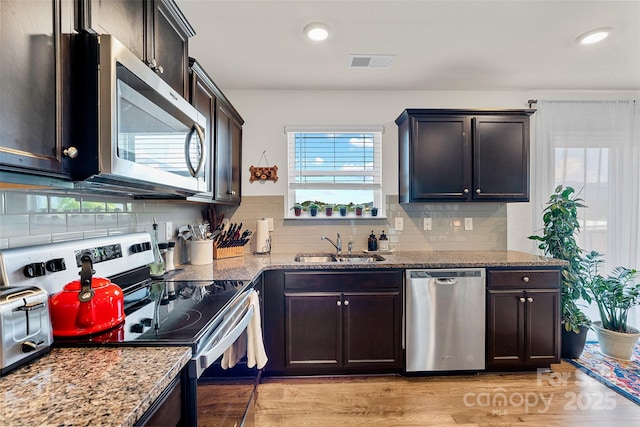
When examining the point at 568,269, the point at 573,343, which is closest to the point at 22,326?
the point at 568,269

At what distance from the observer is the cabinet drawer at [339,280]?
85.4 inches

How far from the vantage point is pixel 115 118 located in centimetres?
90

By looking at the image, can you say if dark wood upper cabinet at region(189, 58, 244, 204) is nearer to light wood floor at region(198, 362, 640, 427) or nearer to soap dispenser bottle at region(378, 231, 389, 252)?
soap dispenser bottle at region(378, 231, 389, 252)

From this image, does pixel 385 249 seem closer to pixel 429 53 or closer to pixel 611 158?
pixel 429 53

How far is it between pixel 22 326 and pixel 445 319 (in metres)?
2.28

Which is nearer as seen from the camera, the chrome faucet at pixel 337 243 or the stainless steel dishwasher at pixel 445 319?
the stainless steel dishwasher at pixel 445 319

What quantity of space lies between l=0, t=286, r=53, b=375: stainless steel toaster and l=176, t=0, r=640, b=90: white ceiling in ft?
5.56

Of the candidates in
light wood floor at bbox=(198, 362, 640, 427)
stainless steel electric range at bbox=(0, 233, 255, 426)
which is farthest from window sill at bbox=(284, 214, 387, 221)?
light wood floor at bbox=(198, 362, 640, 427)

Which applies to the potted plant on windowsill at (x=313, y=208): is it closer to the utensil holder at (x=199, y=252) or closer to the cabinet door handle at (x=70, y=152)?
the utensil holder at (x=199, y=252)

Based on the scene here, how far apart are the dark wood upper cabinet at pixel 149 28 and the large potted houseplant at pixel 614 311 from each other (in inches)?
132

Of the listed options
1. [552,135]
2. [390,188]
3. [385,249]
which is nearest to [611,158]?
[552,135]

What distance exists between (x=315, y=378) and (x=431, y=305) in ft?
3.38

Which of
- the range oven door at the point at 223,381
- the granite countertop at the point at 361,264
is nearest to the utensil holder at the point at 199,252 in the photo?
the granite countertop at the point at 361,264

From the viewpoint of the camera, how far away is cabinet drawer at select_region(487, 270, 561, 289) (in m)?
2.21
